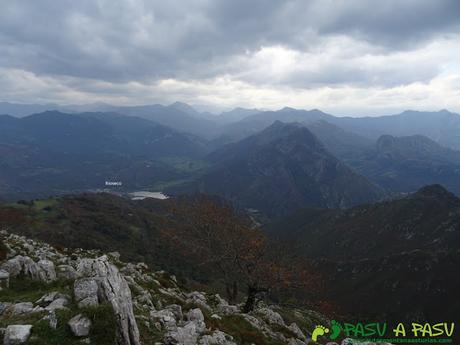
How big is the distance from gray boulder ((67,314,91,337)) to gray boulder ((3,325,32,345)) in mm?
1723

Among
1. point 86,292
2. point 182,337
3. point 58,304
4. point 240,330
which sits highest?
point 86,292

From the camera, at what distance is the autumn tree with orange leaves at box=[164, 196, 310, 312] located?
50.6 m

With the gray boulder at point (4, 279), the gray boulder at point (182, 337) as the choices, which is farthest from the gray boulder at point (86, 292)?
the gray boulder at point (4, 279)

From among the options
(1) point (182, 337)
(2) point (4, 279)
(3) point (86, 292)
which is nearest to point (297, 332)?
(1) point (182, 337)

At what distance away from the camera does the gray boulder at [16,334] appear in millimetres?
15945

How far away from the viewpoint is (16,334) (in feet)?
53.1

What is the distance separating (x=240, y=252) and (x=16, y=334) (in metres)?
42.2

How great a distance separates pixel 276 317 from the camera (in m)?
55.6

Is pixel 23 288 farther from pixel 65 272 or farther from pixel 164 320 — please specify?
pixel 164 320

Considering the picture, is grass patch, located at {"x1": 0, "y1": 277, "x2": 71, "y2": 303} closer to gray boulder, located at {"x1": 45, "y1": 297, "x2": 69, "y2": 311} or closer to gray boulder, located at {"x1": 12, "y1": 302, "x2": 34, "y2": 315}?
gray boulder, located at {"x1": 12, "y1": 302, "x2": 34, "y2": 315}

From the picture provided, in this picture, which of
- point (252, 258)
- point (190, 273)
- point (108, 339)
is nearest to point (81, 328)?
point (108, 339)

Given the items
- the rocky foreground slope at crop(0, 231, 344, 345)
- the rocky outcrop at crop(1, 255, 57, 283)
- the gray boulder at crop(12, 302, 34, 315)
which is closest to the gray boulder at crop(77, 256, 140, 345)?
the rocky foreground slope at crop(0, 231, 344, 345)

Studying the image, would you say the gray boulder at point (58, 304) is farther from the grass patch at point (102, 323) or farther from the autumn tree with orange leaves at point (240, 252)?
the autumn tree with orange leaves at point (240, 252)

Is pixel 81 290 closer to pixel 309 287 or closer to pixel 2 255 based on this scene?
pixel 2 255
